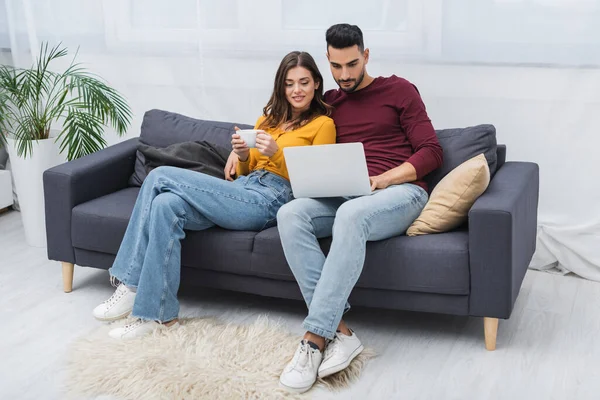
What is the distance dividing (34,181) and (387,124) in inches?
71.9

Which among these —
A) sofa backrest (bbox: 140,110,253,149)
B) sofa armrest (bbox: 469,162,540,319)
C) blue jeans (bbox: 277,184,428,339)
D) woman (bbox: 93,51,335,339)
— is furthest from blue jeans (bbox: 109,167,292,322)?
sofa armrest (bbox: 469,162,540,319)

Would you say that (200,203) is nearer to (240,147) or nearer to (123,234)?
(240,147)

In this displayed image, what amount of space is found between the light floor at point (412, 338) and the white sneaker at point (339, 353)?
0.25 feet

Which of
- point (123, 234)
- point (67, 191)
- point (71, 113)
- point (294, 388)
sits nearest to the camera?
point (294, 388)

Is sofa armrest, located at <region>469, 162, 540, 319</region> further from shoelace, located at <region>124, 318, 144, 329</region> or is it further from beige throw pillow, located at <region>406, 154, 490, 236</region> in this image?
shoelace, located at <region>124, 318, 144, 329</region>

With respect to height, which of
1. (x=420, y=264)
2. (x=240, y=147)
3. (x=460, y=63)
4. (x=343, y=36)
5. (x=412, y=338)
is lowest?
(x=412, y=338)

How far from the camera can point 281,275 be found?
10.0 feet

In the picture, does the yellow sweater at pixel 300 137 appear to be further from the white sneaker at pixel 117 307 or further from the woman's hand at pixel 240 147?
the white sneaker at pixel 117 307

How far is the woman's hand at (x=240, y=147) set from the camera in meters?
3.03

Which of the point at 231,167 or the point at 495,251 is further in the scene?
the point at 231,167

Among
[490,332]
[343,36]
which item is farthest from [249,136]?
[490,332]

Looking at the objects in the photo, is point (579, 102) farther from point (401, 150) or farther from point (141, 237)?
point (141, 237)

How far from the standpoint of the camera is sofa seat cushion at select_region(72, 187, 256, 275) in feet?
10.2

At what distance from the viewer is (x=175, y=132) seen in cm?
369
